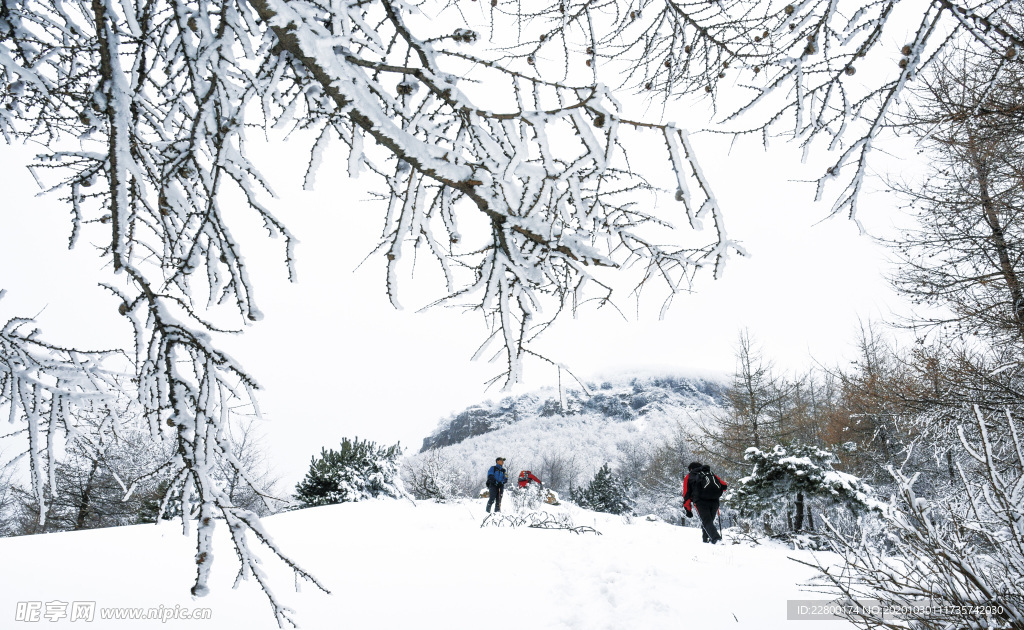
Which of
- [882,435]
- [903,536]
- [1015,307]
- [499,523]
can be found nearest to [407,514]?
[499,523]

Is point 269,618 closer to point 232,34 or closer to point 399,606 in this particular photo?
point 399,606

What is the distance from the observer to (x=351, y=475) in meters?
11.5

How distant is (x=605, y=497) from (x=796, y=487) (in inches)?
620

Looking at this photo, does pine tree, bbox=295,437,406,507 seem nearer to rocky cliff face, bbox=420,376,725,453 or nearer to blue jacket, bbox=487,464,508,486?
blue jacket, bbox=487,464,508,486

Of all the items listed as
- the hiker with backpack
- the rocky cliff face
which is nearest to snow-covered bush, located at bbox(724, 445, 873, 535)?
the hiker with backpack

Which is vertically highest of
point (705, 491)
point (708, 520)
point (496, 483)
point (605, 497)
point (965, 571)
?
point (965, 571)

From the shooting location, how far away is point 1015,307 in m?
6.12

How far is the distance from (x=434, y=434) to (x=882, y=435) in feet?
212

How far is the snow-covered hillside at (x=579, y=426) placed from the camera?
165 feet

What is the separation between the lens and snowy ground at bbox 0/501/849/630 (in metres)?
2.95

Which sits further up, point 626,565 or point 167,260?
point 167,260

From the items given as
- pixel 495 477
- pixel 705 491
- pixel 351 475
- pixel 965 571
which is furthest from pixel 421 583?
pixel 351 475

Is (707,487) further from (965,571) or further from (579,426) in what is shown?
(579,426)

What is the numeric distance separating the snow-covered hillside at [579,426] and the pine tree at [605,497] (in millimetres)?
16833
